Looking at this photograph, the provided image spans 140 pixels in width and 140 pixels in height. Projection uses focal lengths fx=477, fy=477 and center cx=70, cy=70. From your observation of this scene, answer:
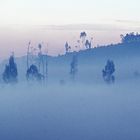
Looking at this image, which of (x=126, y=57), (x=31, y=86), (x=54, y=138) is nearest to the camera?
(x=54, y=138)

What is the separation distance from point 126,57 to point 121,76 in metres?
24.1

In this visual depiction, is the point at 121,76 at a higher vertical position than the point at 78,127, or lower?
lower

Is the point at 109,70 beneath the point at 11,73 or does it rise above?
above

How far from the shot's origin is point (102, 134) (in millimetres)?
36625

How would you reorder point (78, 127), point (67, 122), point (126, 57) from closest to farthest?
point (78, 127), point (67, 122), point (126, 57)

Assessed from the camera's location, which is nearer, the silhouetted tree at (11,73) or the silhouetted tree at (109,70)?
the silhouetted tree at (11,73)

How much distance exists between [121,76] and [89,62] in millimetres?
30969

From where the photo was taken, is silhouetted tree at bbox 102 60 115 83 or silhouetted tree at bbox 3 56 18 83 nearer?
silhouetted tree at bbox 3 56 18 83

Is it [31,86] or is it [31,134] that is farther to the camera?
[31,86]

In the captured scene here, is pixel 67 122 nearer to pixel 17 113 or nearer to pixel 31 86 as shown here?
pixel 17 113

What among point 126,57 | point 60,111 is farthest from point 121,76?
point 60,111

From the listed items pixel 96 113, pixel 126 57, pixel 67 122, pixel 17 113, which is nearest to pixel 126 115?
pixel 96 113

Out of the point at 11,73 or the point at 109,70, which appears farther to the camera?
the point at 109,70

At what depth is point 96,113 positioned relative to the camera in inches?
2052
